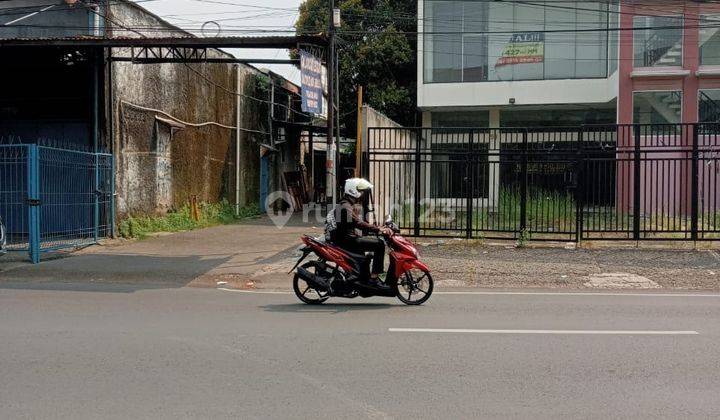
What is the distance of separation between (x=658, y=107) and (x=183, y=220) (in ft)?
55.4

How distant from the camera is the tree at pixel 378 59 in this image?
30.8 m

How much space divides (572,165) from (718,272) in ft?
12.2

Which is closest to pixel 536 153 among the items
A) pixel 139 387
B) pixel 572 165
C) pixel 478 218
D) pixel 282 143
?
pixel 572 165

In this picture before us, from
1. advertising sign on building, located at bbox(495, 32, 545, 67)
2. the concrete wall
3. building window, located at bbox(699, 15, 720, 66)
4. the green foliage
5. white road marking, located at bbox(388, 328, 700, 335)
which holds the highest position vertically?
advertising sign on building, located at bbox(495, 32, 545, 67)

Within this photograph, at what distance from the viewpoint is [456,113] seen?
Answer: 98.4ft

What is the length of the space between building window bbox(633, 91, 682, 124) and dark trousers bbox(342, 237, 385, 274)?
58.1 feet

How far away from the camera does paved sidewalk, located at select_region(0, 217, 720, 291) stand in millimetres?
11180

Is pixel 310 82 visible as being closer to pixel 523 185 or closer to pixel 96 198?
pixel 523 185

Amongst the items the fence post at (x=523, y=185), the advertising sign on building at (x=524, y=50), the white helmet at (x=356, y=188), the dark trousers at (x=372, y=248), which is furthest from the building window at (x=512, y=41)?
the dark trousers at (x=372, y=248)

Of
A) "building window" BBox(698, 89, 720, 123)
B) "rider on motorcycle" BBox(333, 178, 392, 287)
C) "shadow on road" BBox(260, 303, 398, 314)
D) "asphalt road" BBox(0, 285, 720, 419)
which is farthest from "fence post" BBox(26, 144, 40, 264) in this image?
"building window" BBox(698, 89, 720, 123)

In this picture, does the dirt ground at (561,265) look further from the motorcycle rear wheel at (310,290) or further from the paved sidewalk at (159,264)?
the paved sidewalk at (159,264)

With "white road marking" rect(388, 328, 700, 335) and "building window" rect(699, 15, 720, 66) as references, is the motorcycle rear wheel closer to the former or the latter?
"white road marking" rect(388, 328, 700, 335)

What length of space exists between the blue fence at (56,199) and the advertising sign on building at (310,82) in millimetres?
4936

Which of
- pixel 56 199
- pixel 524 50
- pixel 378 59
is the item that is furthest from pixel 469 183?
pixel 378 59
